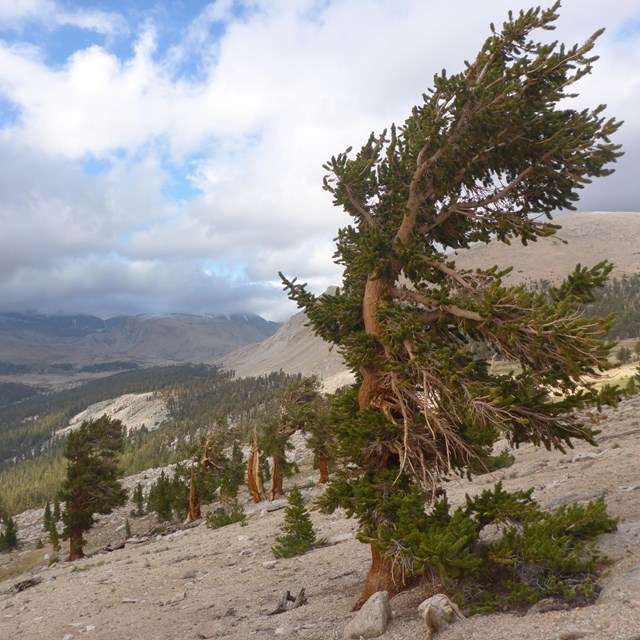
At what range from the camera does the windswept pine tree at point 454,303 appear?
7.99 meters

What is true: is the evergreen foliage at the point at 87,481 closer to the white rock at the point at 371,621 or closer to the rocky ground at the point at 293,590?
the rocky ground at the point at 293,590

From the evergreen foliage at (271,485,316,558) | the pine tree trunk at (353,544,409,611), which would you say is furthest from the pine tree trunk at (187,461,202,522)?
the pine tree trunk at (353,544,409,611)

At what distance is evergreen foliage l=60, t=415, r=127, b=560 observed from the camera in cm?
3322

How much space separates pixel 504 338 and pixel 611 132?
4.88 m

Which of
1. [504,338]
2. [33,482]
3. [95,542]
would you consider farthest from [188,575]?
[33,482]

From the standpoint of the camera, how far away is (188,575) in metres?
16.1

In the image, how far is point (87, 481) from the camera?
3341 centimetres

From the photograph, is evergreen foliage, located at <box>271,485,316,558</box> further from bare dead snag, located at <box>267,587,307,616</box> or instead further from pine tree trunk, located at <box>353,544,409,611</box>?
pine tree trunk, located at <box>353,544,409,611</box>

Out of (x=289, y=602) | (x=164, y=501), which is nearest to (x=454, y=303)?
(x=289, y=602)

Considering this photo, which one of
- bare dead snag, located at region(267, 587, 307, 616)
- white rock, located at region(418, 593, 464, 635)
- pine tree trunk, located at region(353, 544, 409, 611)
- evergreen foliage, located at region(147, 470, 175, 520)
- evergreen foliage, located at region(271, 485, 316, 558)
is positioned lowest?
evergreen foliage, located at region(147, 470, 175, 520)

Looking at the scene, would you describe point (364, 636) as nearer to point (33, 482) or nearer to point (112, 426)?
point (112, 426)

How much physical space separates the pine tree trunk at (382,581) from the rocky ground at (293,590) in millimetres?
236

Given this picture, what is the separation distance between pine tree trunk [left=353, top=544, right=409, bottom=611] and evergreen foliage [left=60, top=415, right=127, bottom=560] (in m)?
29.4

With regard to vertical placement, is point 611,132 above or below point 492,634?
above
